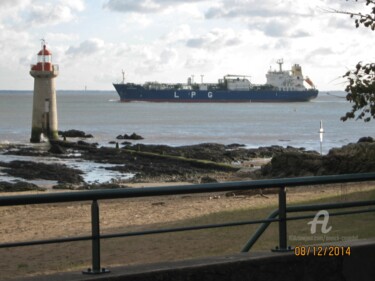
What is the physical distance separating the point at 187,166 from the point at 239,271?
27890 mm

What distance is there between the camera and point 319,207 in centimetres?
557

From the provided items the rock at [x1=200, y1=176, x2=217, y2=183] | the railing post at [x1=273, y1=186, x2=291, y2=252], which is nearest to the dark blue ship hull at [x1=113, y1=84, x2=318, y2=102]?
the rock at [x1=200, y1=176, x2=217, y2=183]

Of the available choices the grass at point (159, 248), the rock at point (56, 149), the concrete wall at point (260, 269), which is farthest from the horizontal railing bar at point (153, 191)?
the rock at point (56, 149)

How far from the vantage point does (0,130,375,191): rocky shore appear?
23391 mm

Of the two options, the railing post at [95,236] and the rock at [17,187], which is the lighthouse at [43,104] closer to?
the rock at [17,187]

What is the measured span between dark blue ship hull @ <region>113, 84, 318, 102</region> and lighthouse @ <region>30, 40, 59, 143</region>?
97.4m

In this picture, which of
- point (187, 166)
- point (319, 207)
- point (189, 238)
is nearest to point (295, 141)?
point (187, 166)

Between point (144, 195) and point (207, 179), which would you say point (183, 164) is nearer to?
point (207, 179)

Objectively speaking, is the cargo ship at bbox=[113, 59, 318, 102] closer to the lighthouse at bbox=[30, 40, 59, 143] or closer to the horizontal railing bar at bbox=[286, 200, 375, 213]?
the lighthouse at bbox=[30, 40, 59, 143]

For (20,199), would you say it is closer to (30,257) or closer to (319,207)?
(319,207)

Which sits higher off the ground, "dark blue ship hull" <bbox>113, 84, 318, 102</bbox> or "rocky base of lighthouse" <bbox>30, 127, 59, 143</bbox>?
"dark blue ship hull" <bbox>113, 84, 318, 102</bbox>

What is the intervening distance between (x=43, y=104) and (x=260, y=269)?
47.1 metres
